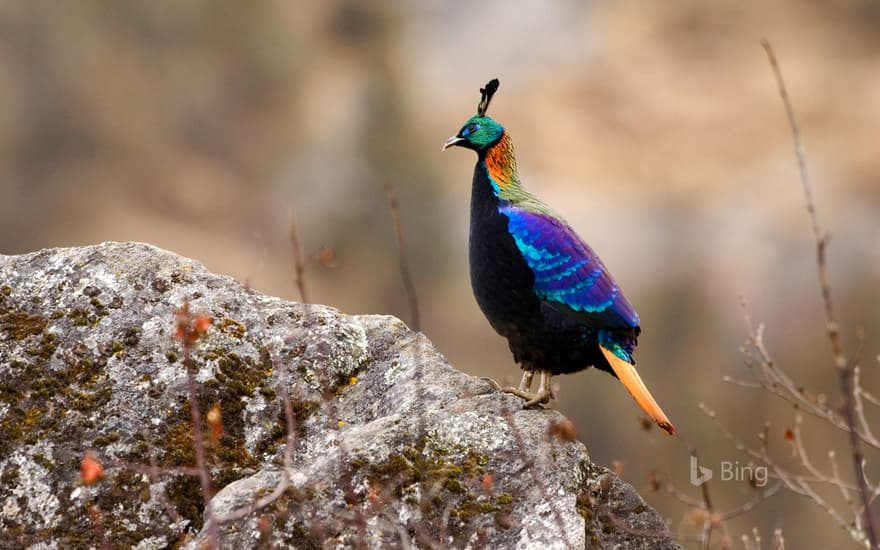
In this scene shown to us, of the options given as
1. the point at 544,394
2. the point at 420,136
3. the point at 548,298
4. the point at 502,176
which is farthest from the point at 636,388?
the point at 420,136

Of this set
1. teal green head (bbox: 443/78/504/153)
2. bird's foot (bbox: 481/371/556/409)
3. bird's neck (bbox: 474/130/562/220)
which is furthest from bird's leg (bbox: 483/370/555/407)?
teal green head (bbox: 443/78/504/153)

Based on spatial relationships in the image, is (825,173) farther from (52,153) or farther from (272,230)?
(52,153)

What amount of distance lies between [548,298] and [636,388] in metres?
0.55

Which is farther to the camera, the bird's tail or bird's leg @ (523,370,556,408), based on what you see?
bird's leg @ (523,370,556,408)

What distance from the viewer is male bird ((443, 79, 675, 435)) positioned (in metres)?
4.42

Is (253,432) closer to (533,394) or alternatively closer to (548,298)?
(533,394)

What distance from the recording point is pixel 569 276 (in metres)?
4.46

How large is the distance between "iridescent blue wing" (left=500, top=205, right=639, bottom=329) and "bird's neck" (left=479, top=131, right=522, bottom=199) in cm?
31

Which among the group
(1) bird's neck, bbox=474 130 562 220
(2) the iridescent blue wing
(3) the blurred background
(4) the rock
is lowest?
(4) the rock

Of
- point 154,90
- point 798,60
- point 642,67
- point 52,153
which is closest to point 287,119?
point 154,90

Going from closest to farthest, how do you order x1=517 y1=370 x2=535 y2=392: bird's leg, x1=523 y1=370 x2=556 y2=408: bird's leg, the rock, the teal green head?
1. the rock
2. x1=523 y1=370 x2=556 y2=408: bird's leg
3. x1=517 y1=370 x2=535 y2=392: bird's leg
4. the teal green head

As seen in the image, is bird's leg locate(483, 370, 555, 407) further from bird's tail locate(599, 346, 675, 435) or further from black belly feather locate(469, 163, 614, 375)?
bird's tail locate(599, 346, 675, 435)

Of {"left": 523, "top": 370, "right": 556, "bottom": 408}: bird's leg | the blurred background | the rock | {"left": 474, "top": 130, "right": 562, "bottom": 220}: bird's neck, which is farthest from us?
the blurred background

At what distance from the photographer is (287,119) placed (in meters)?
24.4
